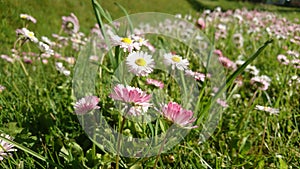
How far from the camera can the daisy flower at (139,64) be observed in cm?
58

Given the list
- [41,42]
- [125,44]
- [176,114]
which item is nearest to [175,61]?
[125,44]

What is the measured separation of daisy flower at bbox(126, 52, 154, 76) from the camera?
577mm

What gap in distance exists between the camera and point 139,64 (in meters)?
0.59

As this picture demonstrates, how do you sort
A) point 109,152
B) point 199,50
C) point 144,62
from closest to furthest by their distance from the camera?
1. point 144,62
2. point 109,152
3. point 199,50

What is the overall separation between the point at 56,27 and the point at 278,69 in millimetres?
1451

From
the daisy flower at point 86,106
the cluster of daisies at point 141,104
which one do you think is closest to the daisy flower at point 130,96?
the cluster of daisies at point 141,104

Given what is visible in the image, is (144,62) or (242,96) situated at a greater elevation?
(144,62)

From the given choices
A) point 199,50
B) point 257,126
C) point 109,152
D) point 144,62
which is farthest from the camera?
point 199,50

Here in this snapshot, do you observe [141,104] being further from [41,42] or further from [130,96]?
[41,42]

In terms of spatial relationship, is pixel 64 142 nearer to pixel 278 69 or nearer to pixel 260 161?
pixel 260 161

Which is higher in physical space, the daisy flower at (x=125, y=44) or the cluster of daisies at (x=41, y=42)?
the daisy flower at (x=125, y=44)

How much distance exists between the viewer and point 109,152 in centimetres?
72

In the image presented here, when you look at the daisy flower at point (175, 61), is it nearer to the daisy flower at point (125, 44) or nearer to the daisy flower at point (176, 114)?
the daisy flower at point (125, 44)

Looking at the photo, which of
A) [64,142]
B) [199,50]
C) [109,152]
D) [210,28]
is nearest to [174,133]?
[109,152]
